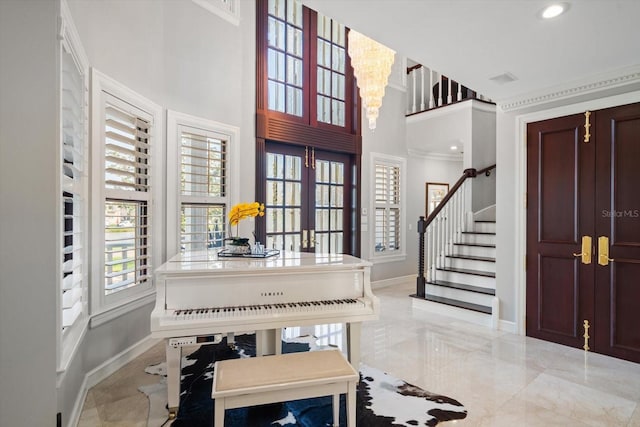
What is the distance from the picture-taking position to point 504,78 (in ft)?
10.7

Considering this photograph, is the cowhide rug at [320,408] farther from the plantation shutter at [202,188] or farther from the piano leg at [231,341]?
the plantation shutter at [202,188]

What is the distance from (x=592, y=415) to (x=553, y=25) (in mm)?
2569

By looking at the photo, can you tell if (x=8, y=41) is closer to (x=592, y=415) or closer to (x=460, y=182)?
(x=592, y=415)

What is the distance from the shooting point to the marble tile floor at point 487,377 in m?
2.18

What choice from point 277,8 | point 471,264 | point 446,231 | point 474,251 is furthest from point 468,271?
point 277,8

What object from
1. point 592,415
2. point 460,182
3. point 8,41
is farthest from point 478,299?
point 8,41

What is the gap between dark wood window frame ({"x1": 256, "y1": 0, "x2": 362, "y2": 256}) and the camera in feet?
15.0

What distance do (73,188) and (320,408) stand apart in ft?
6.87

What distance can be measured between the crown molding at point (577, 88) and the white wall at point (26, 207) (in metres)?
3.97

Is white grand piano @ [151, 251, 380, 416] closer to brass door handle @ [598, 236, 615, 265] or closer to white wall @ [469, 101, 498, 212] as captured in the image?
brass door handle @ [598, 236, 615, 265]

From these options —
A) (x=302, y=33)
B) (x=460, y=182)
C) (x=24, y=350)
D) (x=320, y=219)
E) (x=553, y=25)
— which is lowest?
(x=24, y=350)

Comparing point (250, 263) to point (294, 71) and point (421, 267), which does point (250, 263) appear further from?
point (294, 71)

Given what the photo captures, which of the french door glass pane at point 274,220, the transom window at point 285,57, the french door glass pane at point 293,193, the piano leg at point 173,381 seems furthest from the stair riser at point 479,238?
the piano leg at point 173,381

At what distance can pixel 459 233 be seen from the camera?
5355mm
